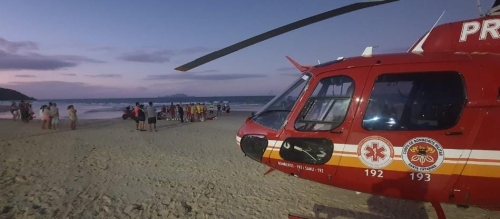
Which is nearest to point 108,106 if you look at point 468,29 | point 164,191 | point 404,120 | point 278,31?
point 164,191

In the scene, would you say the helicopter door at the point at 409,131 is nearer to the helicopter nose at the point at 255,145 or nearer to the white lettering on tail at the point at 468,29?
the white lettering on tail at the point at 468,29

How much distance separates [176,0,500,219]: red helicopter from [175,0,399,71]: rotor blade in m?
0.01

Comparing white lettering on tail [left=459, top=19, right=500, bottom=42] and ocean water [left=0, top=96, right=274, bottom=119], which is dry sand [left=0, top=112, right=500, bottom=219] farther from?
ocean water [left=0, top=96, right=274, bottom=119]

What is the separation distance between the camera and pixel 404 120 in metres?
3.22

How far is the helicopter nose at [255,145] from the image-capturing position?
394 centimetres

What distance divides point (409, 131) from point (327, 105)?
975mm

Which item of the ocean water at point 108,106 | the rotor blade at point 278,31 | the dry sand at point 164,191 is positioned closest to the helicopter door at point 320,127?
the rotor blade at point 278,31

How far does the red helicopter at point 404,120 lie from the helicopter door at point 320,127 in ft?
0.04

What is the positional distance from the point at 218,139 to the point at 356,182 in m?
11.7

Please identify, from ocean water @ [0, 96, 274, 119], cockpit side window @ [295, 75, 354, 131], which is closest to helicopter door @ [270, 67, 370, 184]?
cockpit side window @ [295, 75, 354, 131]

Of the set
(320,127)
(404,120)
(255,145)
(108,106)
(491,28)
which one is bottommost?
(108,106)

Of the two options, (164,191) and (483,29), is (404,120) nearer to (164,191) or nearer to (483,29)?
(483,29)

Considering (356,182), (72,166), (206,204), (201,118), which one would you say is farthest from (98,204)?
(201,118)

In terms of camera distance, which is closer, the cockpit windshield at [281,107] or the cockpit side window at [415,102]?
the cockpit side window at [415,102]
